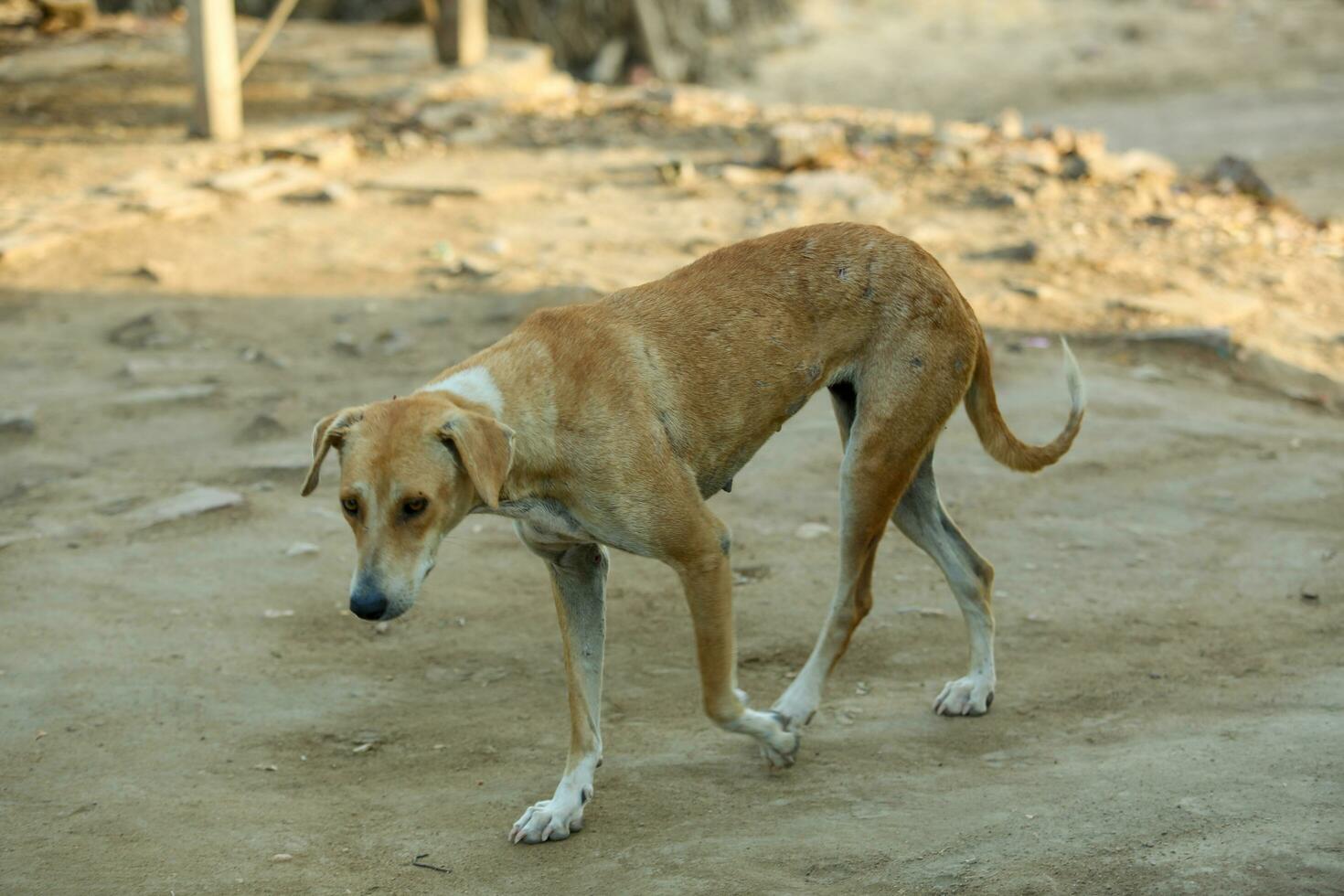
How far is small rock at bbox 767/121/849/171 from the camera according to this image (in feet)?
35.7

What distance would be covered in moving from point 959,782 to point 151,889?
2.23 metres

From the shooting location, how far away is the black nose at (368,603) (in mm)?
3430

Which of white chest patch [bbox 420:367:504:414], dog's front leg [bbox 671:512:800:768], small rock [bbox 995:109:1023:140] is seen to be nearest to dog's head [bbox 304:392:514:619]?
white chest patch [bbox 420:367:504:414]

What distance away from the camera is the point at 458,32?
13672 millimetres

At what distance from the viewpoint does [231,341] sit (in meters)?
7.93

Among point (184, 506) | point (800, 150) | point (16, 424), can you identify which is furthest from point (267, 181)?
point (184, 506)

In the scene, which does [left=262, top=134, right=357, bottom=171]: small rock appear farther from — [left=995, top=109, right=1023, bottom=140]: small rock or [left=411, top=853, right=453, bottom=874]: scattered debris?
[left=411, top=853, right=453, bottom=874]: scattered debris

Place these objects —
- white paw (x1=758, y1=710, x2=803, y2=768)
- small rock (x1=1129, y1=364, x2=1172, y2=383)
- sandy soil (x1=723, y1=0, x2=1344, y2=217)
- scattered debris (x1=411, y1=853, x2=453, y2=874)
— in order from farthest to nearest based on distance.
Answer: sandy soil (x1=723, y1=0, x2=1344, y2=217) < small rock (x1=1129, y1=364, x2=1172, y2=383) < white paw (x1=758, y1=710, x2=803, y2=768) < scattered debris (x1=411, y1=853, x2=453, y2=874)

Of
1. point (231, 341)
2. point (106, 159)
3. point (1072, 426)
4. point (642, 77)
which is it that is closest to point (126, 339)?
point (231, 341)

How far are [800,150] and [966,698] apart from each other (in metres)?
7.07

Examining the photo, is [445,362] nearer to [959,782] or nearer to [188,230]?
[188,230]

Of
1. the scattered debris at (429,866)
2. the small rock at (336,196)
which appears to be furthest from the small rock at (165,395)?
the scattered debris at (429,866)

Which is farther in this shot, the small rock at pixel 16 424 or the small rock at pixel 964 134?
the small rock at pixel 964 134

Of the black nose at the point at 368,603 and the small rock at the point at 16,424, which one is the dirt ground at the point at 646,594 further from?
the black nose at the point at 368,603
